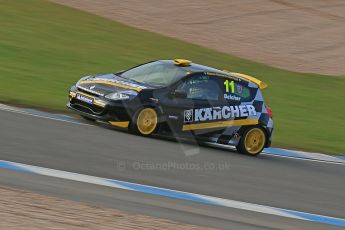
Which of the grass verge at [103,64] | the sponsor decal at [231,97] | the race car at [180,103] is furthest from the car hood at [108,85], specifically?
the grass verge at [103,64]

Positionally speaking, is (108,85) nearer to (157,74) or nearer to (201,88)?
(157,74)

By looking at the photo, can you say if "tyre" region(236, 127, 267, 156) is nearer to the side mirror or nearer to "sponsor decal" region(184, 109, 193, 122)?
"sponsor decal" region(184, 109, 193, 122)

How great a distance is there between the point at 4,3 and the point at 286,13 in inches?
534

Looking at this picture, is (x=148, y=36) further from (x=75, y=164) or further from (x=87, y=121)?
(x=75, y=164)

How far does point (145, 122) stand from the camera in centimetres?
1386

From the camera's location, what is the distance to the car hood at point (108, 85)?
A: 46.0 feet

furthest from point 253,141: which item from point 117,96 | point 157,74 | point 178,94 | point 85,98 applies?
point 85,98

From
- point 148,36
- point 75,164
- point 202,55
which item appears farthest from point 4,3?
point 75,164

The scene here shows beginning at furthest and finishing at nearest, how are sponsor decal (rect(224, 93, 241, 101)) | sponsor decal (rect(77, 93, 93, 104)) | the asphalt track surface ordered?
sponsor decal (rect(224, 93, 241, 101)) < sponsor decal (rect(77, 93, 93, 104)) < the asphalt track surface

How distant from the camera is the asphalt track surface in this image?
950cm

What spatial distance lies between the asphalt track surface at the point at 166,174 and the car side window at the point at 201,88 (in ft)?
3.11

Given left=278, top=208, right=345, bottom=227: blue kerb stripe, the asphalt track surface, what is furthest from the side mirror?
left=278, top=208, right=345, bottom=227: blue kerb stripe

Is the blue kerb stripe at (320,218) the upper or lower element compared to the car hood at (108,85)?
lower

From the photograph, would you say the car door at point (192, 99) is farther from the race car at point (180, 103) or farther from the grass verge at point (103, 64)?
the grass verge at point (103, 64)
